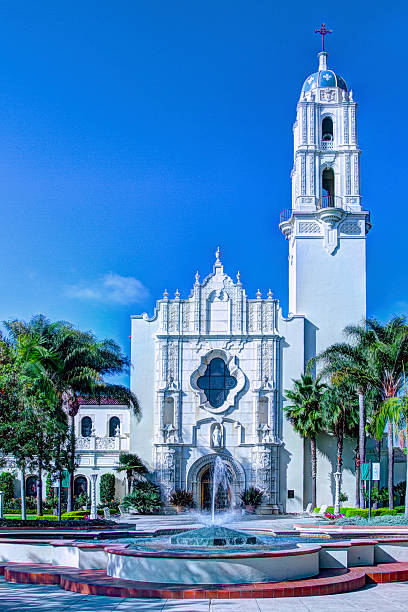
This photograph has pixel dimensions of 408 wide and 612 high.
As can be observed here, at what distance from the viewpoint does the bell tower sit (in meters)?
48.8

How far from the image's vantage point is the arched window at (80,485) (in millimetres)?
52094

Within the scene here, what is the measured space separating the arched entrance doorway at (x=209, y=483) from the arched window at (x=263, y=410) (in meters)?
2.83

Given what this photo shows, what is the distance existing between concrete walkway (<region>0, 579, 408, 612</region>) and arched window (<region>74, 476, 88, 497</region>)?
120 feet

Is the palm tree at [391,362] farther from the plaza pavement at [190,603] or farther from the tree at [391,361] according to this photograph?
the plaza pavement at [190,603]

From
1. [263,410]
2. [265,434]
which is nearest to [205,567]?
[265,434]

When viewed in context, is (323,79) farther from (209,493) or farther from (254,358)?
(209,493)

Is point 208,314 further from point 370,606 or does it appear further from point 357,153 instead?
point 370,606

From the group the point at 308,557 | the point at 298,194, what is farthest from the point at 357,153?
the point at 308,557

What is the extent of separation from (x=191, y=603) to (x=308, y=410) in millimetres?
32019

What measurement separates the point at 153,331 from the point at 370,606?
1391 inches

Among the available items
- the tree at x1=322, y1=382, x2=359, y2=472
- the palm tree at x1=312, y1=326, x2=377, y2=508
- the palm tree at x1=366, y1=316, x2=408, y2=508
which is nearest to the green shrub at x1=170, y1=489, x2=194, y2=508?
the tree at x1=322, y1=382, x2=359, y2=472

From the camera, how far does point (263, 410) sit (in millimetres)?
47844

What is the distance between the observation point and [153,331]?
49094mm

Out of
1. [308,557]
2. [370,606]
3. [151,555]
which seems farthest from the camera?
[308,557]
